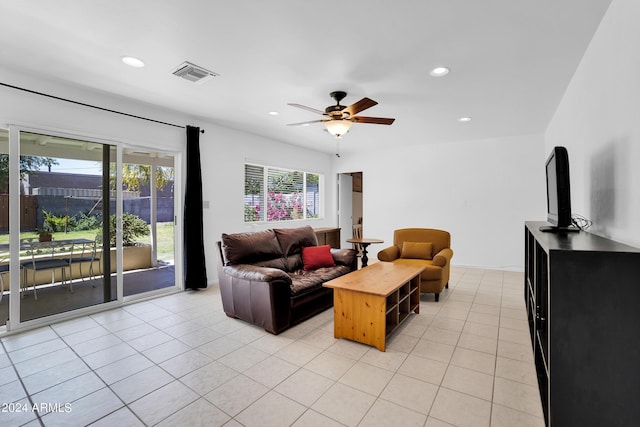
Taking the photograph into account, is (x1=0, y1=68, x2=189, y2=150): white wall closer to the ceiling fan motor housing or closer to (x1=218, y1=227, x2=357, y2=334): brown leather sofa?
(x1=218, y1=227, x2=357, y2=334): brown leather sofa

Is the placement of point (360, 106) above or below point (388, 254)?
above

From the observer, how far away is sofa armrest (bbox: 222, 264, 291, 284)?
2.91m

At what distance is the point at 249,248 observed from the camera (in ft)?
11.6

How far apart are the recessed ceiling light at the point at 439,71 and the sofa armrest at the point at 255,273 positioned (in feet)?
8.05

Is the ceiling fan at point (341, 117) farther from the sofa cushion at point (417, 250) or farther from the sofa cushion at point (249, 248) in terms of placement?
the sofa cushion at point (417, 250)

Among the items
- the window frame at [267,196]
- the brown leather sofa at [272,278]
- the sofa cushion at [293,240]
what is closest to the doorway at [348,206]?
the window frame at [267,196]

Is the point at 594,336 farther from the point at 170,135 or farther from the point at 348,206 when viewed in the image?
the point at 348,206

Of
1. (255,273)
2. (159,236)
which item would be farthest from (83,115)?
(255,273)

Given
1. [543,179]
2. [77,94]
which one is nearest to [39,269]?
[77,94]

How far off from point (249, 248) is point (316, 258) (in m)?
0.96

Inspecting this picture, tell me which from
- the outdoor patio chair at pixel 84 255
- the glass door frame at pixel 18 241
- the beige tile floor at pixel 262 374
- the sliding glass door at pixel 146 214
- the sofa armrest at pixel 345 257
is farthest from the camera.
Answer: the sliding glass door at pixel 146 214

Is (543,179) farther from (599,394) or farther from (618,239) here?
(599,394)

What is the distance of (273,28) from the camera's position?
88.5 inches

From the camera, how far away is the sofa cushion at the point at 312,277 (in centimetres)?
322
